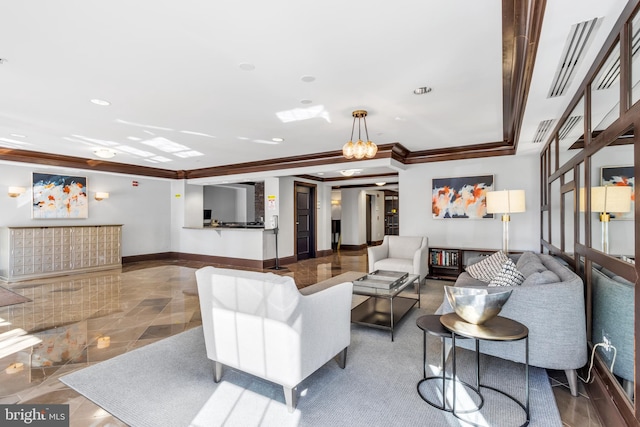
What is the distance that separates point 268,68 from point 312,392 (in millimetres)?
2626

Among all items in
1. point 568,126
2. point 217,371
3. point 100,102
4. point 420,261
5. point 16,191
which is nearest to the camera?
point 217,371

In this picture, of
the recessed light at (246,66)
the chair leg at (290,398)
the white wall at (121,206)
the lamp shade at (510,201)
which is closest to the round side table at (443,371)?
the chair leg at (290,398)

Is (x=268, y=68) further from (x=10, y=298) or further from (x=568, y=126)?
(x=10, y=298)

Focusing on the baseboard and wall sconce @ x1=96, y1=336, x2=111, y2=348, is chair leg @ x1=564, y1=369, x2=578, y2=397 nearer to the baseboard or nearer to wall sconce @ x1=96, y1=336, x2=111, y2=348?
wall sconce @ x1=96, y1=336, x2=111, y2=348

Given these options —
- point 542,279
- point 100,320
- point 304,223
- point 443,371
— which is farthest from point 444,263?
point 100,320

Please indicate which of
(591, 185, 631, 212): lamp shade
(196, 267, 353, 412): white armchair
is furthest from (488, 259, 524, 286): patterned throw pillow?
(196, 267, 353, 412): white armchair

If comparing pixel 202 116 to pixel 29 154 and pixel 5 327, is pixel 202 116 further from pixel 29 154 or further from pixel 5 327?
pixel 29 154

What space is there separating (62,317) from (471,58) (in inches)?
210

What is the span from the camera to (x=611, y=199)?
7.09 ft

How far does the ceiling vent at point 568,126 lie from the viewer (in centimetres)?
304

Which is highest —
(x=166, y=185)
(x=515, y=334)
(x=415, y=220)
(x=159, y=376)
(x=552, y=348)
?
(x=166, y=185)

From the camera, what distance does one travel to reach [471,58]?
270 centimetres

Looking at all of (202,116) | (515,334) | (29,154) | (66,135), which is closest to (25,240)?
(29,154)

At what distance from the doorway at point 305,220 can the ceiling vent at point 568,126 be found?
19.8 ft
